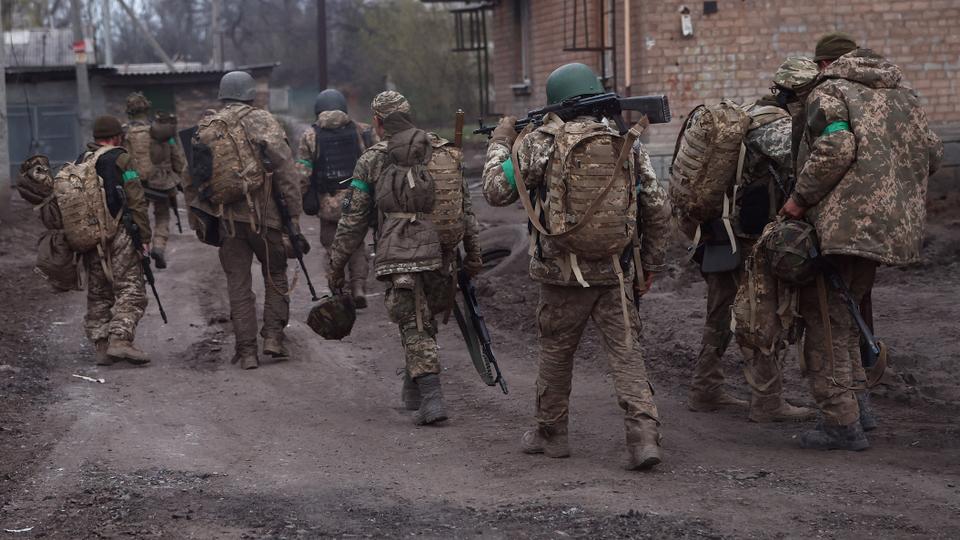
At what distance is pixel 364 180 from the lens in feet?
23.3

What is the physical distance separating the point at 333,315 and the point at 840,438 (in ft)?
10.5

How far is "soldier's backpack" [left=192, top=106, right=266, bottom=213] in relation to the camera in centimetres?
849

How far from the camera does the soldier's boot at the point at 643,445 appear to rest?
18.0 ft

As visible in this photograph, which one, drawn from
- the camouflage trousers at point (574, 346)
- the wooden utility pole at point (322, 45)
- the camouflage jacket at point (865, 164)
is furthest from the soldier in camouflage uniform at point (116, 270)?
the wooden utility pole at point (322, 45)

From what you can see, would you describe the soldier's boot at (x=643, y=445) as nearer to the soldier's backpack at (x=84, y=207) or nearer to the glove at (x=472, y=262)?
the glove at (x=472, y=262)

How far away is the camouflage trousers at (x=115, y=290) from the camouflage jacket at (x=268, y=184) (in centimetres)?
66

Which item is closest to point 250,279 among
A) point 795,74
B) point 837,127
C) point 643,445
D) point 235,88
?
point 235,88

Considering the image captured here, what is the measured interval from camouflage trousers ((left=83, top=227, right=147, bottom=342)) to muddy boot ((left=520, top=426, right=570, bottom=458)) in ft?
Answer: 12.9

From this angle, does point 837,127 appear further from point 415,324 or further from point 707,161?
point 415,324

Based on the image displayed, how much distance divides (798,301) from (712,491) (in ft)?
4.25

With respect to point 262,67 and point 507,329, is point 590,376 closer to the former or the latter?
point 507,329

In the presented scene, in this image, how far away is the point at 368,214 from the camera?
7.17m

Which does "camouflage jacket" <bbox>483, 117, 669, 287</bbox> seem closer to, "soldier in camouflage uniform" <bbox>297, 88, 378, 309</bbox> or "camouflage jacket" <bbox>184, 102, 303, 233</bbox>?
"camouflage jacket" <bbox>184, 102, 303, 233</bbox>

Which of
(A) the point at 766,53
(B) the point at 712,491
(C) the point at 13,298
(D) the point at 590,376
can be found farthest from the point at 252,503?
(A) the point at 766,53
